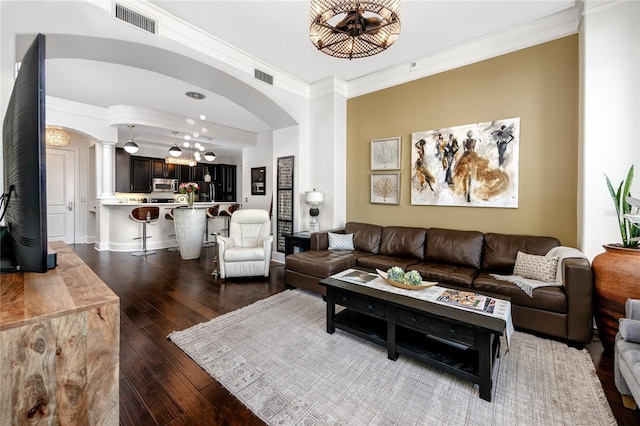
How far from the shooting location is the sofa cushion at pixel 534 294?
7.93ft

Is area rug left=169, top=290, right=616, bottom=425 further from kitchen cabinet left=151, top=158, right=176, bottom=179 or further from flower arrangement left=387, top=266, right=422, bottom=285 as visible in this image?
kitchen cabinet left=151, top=158, right=176, bottom=179

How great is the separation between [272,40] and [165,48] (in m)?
1.24

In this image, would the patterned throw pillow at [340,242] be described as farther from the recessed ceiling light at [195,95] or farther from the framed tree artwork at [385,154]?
the recessed ceiling light at [195,95]

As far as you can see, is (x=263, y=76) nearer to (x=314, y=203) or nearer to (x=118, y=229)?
(x=314, y=203)

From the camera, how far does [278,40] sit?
354cm

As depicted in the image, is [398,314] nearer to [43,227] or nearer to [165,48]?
[43,227]

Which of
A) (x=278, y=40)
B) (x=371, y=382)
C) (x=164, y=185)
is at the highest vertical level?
(x=278, y=40)

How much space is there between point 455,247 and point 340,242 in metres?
1.56

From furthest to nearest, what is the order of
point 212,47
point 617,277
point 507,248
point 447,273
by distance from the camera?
point 212,47
point 507,248
point 447,273
point 617,277

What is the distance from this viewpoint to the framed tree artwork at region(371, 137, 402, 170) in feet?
14.2

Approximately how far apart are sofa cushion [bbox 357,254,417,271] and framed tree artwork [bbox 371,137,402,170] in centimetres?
143

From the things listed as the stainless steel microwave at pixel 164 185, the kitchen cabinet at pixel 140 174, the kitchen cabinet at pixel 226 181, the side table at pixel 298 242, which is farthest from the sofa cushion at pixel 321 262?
the kitchen cabinet at pixel 226 181

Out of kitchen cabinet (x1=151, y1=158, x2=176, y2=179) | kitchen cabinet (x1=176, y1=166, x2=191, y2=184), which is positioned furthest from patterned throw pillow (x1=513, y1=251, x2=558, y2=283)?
kitchen cabinet (x1=176, y1=166, x2=191, y2=184)

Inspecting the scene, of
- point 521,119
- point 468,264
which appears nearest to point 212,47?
point 521,119
